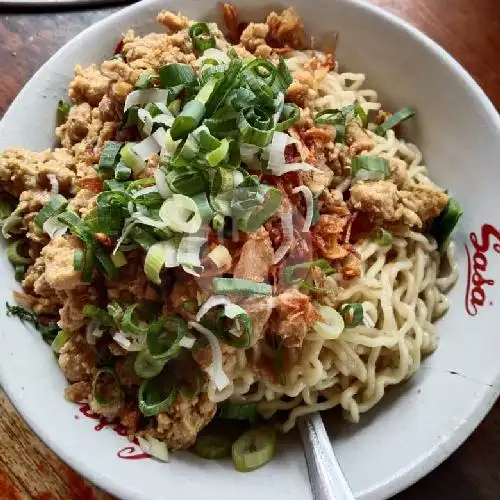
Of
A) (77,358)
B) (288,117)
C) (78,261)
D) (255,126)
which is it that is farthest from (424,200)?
(77,358)

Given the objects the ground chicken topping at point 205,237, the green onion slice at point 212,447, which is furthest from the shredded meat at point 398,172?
the green onion slice at point 212,447

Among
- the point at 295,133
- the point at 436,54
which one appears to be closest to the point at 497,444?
the point at 295,133

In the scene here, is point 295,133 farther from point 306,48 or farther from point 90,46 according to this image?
point 90,46

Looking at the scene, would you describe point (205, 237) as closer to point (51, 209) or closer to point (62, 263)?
point (62, 263)

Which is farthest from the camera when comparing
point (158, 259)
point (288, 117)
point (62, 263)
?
point (288, 117)

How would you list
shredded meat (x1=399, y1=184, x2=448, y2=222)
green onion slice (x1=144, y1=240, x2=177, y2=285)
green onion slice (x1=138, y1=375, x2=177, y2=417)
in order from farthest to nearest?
shredded meat (x1=399, y1=184, x2=448, y2=222) → green onion slice (x1=138, y1=375, x2=177, y2=417) → green onion slice (x1=144, y1=240, x2=177, y2=285)

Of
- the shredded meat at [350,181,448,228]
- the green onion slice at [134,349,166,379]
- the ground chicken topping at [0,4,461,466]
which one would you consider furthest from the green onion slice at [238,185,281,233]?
the green onion slice at [134,349,166,379]

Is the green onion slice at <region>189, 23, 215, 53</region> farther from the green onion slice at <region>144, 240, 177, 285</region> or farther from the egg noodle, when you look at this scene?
the green onion slice at <region>144, 240, 177, 285</region>
